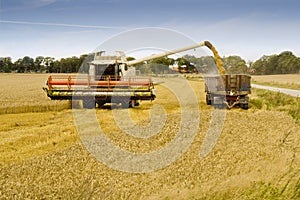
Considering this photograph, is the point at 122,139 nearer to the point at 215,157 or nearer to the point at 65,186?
the point at 215,157

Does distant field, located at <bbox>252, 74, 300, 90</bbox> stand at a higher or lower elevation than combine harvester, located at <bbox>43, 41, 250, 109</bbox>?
lower

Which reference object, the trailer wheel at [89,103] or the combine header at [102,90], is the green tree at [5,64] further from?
the combine header at [102,90]

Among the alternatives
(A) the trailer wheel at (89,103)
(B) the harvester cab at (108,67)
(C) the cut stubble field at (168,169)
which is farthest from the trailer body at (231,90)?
(C) the cut stubble field at (168,169)

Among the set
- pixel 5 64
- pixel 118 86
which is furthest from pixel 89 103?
pixel 5 64

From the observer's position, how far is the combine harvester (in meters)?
17.3

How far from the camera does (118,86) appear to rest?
17484 millimetres

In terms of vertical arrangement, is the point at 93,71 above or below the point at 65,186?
above

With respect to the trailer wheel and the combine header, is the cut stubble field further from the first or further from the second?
the trailer wheel

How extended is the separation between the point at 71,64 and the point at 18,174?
8250cm

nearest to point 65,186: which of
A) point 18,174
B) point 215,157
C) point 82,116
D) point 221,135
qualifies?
point 18,174

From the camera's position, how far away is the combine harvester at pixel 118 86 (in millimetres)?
17266

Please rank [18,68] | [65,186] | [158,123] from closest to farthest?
[65,186] → [158,123] → [18,68]

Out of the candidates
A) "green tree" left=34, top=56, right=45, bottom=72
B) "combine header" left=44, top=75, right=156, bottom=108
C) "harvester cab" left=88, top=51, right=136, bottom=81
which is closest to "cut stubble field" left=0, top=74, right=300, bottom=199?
"combine header" left=44, top=75, right=156, bottom=108

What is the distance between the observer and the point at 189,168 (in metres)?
7.41
